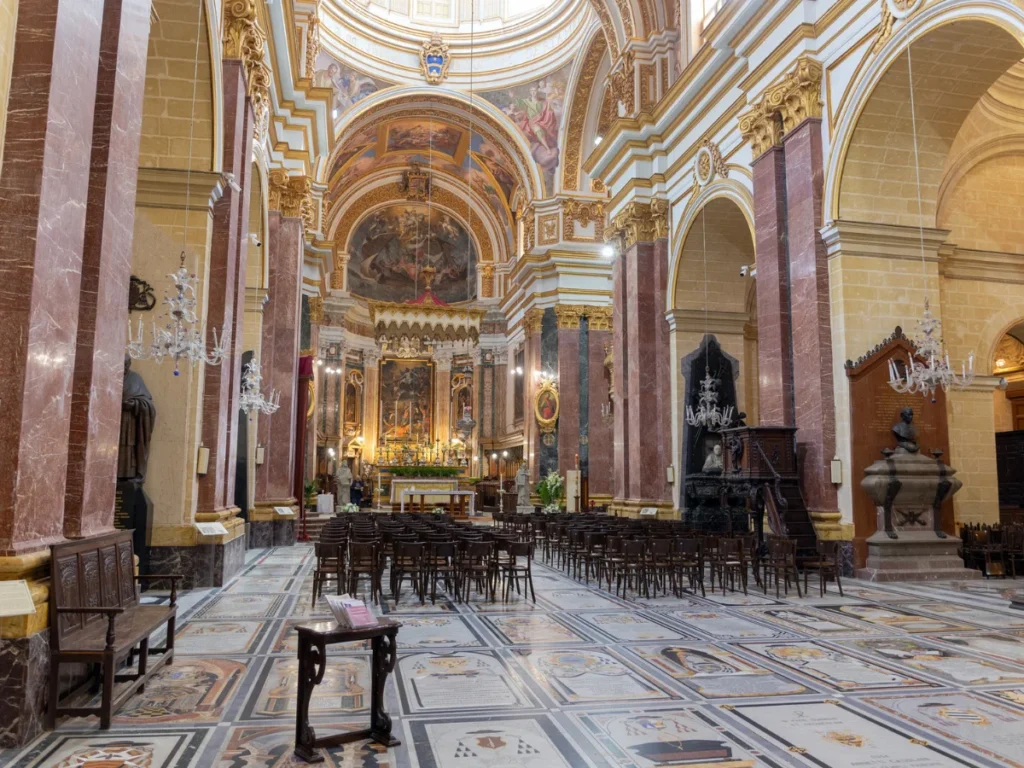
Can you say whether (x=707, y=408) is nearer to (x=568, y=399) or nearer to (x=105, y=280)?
(x=568, y=399)

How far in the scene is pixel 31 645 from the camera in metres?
3.96

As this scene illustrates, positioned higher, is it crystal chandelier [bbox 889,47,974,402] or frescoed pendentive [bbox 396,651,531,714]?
crystal chandelier [bbox 889,47,974,402]

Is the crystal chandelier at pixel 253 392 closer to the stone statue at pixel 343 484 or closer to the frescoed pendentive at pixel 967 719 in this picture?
the stone statue at pixel 343 484

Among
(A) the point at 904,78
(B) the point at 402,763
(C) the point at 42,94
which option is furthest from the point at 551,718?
(A) the point at 904,78

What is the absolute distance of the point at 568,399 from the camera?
23.8 m

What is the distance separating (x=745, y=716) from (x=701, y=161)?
12538mm

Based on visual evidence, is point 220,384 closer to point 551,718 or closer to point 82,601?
point 82,601

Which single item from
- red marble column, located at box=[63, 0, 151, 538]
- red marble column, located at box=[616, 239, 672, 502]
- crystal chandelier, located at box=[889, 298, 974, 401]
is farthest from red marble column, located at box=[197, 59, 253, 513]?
red marble column, located at box=[616, 239, 672, 502]

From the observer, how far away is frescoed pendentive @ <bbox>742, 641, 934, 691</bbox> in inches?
203

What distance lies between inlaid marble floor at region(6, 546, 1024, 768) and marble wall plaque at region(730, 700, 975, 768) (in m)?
0.01

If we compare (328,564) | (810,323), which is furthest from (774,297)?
(328,564)

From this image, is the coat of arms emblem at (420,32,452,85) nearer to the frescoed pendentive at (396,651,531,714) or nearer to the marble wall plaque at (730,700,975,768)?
the frescoed pendentive at (396,651,531,714)

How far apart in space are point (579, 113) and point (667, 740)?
2289cm

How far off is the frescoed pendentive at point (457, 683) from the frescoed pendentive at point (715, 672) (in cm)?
114
